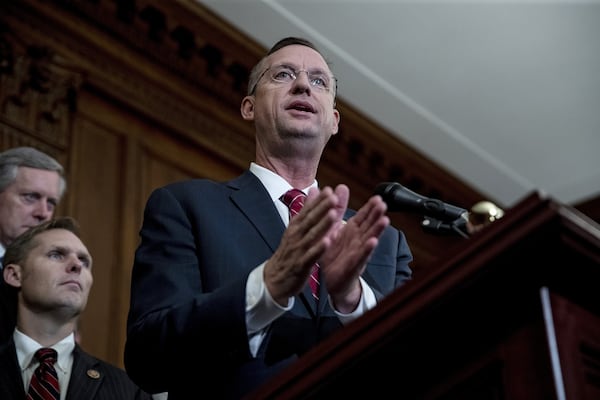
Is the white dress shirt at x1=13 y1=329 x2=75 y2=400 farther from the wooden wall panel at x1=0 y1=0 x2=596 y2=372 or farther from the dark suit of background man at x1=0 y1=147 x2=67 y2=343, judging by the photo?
the wooden wall panel at x1=0 y1=0 x2=596 y2=372

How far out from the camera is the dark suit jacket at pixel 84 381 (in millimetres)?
2752

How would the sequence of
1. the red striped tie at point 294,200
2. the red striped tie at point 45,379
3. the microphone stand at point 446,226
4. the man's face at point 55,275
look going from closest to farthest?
the microphone stand at point 446,226 < the red striped tie at point 294,200 < the red striped tie at point 45,379 < the man's face at point 55,275

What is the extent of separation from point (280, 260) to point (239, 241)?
388mm

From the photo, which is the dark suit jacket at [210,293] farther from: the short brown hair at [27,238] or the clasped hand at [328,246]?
the short brown hair at [27,238]

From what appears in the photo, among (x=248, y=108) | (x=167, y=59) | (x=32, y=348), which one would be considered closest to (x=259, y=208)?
(x=248, y=108)

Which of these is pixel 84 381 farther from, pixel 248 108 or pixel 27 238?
pixel 248 108

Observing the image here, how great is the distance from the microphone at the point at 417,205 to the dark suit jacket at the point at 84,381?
3.76ft

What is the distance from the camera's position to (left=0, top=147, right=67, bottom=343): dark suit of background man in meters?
3.68

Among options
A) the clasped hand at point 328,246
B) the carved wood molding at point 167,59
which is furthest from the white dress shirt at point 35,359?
the carved wood molding at point 167,59

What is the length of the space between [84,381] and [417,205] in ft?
4.04

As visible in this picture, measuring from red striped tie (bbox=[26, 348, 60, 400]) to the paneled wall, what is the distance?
5.44 ft

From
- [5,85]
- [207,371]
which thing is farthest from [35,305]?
[5,85]

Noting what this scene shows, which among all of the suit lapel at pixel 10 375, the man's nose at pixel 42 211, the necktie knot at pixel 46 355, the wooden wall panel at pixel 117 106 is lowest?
the suit lapel at pixel 10 375

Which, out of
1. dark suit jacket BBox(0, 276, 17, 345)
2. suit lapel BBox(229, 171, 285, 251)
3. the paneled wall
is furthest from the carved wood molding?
suit lapel BBox(229, 171, 285, 251)
